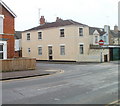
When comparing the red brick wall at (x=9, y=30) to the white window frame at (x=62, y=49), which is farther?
the white window frame at (x=62, y=49)

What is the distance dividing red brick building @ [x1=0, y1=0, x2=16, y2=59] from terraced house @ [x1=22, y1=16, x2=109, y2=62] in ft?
47.0

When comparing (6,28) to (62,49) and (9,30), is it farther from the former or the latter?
(62,49)

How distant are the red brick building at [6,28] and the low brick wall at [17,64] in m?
2.99

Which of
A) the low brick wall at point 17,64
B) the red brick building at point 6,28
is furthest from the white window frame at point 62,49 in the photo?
the low brick wall at point 17,64

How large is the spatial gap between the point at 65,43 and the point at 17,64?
17.6m

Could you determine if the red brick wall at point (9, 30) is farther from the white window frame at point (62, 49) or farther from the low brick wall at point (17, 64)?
the white window frame at point (62, 49)

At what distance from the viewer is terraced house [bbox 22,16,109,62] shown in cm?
3419

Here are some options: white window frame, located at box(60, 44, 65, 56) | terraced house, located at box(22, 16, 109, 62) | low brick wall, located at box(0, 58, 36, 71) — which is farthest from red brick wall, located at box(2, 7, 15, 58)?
white window frame, located at box(60, 44, 65, 56)

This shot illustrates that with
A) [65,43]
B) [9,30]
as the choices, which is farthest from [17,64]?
[65,43]

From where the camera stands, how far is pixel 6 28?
2169 cm

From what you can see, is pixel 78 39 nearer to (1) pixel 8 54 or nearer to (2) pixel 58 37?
(2) pixel 58 37

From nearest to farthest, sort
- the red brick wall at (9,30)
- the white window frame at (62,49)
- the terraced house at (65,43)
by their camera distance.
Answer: the red brick wall at (9,30) < the terraced house at (65,43) < the white window frame at (62,49)

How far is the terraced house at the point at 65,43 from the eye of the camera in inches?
1346

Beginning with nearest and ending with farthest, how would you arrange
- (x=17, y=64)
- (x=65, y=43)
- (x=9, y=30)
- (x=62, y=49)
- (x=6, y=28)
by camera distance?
1. (x=17, y=64)
2. (x=6, y=28)
3. (x=9, y=30)
4. (x=65, y=43)
5. (x=62, y=49)
